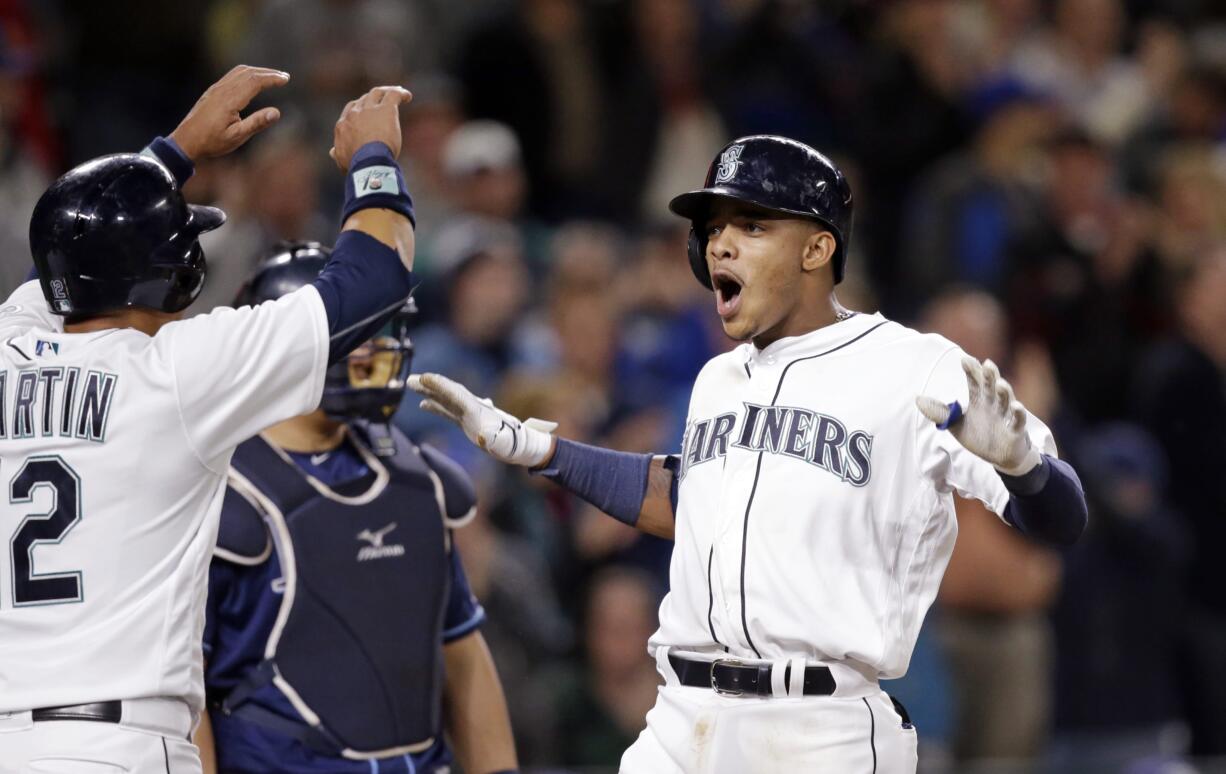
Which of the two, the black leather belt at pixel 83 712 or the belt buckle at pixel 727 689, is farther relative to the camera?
the belt buckle at pixel 727 689

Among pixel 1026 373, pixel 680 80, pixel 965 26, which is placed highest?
pixel 965 26

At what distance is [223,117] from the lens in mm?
3869

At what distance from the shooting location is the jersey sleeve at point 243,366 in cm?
340

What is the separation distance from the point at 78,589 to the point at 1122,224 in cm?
758

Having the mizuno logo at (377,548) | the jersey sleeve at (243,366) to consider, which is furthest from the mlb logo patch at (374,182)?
the mizuno logo at (377,548)

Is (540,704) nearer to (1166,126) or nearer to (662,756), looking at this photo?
(662,756)

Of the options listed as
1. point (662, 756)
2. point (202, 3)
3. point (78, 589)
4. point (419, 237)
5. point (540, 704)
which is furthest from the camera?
point (202, 3)

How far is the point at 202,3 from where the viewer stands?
9523 mm

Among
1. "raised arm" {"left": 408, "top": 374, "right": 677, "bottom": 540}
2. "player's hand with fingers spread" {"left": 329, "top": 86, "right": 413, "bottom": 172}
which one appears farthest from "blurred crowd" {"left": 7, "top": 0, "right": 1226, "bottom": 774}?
"player's hand with fingers spread" {"left": 329, "top": 86, "right": 413, "bottom": 172}

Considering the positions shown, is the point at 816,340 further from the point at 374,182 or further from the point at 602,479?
the point at 374,182

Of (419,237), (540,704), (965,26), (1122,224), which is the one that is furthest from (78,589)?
(965,26)

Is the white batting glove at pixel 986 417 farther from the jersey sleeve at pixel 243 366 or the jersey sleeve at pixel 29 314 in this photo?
the jersey sleeve at pixel 29 314

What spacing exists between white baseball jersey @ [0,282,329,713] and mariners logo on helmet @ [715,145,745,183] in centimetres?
95

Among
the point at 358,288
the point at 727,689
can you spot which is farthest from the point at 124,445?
the point at 727,689
